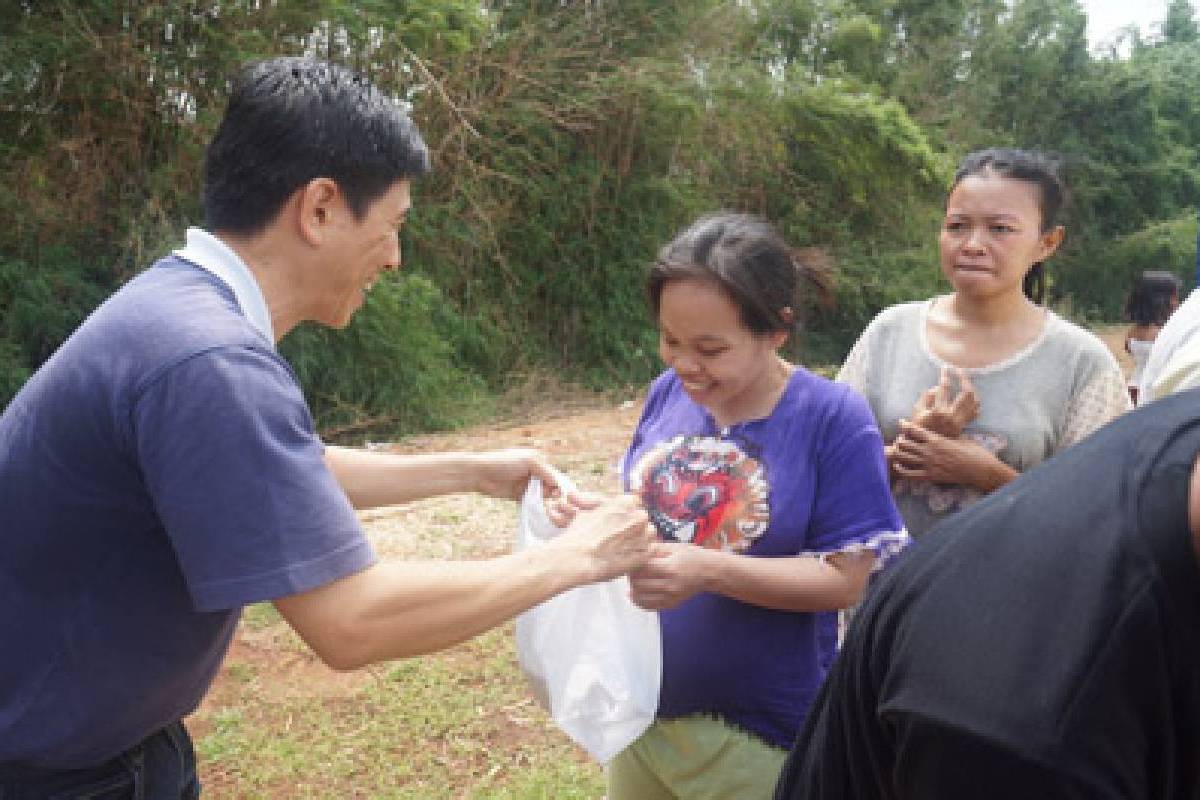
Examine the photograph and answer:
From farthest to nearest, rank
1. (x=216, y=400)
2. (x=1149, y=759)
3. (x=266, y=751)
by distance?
(x=266, y=751), (x=216, y=400), (x=1149, y=759)

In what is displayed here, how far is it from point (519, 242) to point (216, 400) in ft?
33.8

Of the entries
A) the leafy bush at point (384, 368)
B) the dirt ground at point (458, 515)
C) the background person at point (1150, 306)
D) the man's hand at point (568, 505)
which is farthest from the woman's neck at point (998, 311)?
the leafy bush at point (384, 368)

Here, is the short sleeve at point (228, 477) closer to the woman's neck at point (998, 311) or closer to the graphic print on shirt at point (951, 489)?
the graphic print on shirt at point (951, 489)

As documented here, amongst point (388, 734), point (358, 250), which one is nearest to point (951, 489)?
point (358, 250)

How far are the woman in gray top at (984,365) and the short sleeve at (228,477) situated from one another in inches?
Answer: 59.3

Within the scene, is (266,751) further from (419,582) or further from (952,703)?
(952,703)

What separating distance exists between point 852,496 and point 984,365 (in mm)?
778

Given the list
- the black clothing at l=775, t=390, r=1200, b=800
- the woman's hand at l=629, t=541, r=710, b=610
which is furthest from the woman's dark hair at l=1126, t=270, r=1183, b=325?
the black clothing at l=775, t=390, r=1200, b=800

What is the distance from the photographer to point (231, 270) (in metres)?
1.68

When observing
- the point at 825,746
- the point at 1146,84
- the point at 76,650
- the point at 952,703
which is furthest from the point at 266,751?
the point at 1146,84

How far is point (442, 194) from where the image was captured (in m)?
10.4

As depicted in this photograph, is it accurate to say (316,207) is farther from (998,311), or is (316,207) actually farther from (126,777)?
(998,311)

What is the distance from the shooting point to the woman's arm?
1905mm

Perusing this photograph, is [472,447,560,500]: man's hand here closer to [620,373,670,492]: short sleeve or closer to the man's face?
[620,373,670,492]: short sleeve
